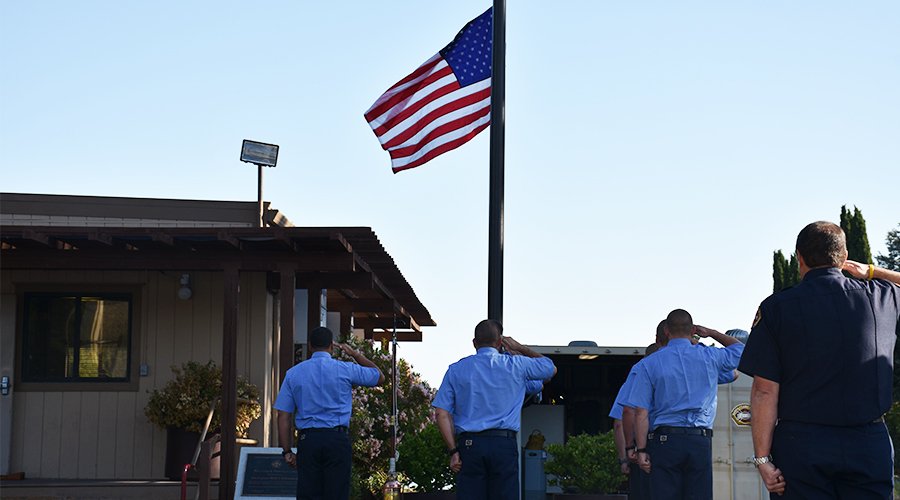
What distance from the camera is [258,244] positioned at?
15.5 meters

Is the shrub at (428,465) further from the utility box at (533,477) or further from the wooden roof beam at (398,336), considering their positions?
the wooden roof beam at (398,336)

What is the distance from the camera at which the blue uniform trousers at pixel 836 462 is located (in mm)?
5277

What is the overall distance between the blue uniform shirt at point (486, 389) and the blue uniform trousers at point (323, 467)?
206cm

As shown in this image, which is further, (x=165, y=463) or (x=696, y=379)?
(x=165, y=463)

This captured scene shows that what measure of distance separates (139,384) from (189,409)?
111cm

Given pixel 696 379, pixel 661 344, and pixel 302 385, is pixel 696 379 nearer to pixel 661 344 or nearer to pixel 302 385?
pixel 661 344

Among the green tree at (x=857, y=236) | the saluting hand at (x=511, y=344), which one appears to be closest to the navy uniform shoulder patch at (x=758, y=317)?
the saluting hand at (x=511, y=344)

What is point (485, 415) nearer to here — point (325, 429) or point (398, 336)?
point (325, 429)

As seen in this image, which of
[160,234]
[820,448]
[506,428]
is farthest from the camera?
[160,234]

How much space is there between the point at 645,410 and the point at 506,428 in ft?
3.62

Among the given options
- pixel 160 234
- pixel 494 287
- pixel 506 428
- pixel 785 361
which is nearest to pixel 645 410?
pixel 506 428

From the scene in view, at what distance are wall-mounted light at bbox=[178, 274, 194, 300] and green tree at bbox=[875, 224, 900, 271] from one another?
162 ft

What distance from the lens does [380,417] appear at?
17656mm

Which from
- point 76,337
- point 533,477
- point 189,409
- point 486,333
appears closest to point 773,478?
point 486,333
